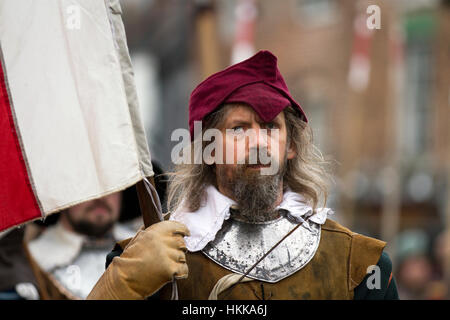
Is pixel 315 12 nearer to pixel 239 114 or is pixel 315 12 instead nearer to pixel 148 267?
pixel 239 114

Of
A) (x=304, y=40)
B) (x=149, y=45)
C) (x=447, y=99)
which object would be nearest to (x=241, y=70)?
(x=447, y=99)

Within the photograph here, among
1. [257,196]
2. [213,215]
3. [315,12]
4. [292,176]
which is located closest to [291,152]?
[292,176]

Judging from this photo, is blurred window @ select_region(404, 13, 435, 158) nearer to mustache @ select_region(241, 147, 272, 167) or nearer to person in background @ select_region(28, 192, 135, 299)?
person in background @ select_region(28, 192, 135, 299)

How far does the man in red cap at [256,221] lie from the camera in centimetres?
270

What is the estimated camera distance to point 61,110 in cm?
269

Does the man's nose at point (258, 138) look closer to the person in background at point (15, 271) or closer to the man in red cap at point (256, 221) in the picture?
the man in red cap at point (256, 221)

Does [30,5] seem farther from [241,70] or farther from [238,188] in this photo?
[238,188]

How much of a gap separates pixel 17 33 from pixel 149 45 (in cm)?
2170

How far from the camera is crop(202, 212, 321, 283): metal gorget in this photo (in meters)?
2.73

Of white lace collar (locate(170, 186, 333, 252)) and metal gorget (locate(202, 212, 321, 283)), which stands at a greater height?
white lace collar (locate(170, 186, 333, 252))

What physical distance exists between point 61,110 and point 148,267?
662mm

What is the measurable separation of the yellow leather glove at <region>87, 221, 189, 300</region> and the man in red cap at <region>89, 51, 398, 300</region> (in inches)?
1.2

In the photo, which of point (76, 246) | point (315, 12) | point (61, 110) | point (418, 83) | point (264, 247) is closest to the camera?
point (61, 110)

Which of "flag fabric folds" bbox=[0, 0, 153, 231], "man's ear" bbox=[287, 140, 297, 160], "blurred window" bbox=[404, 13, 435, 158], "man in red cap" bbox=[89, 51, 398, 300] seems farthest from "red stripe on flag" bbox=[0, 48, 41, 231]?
"blurred window" bbox=[404, 13, 435, 158]
